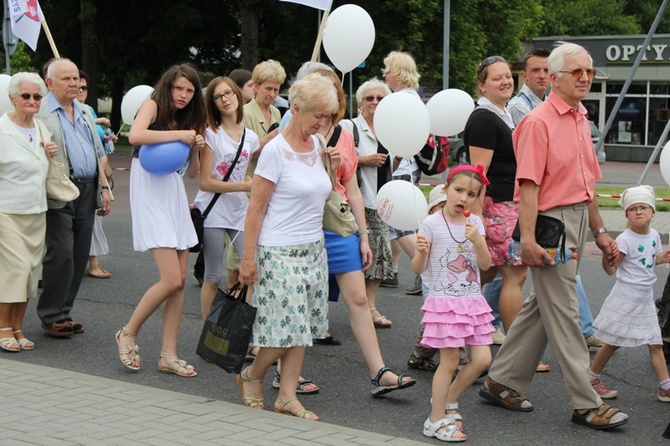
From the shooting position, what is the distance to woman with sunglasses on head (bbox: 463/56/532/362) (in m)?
6.45

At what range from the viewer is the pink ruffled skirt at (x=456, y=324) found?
5.35 metres

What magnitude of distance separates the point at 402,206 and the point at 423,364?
1.05 metres

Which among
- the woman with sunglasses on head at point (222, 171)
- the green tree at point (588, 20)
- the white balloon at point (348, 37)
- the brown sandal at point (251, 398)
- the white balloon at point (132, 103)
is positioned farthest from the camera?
the green tree at point (588, 20)

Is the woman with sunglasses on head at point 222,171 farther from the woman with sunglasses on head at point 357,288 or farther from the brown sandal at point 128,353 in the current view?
the woman with sunglasses on head at point 357,288

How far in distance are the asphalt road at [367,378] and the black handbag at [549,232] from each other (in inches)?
38.3

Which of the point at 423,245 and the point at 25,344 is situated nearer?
the point at 423,245

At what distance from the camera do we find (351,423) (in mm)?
5543

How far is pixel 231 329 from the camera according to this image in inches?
217

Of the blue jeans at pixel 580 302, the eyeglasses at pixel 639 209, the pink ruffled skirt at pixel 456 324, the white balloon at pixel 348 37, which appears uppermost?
the white balloon at pixel 348 37

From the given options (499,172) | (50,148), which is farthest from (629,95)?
(50,148)

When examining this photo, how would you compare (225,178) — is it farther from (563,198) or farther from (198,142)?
(563,198)

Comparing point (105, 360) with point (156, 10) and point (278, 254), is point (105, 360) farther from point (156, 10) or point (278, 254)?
point (156, 10)

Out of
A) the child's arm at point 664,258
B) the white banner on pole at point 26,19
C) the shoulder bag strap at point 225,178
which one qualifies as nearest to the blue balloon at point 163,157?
the shoulder bag strap at point 225,178

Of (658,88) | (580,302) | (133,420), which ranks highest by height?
(658,88)
